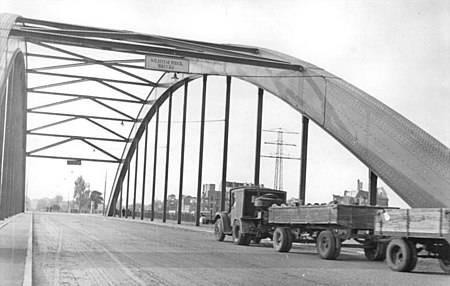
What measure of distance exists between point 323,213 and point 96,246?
647cm

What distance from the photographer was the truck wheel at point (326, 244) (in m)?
15.4


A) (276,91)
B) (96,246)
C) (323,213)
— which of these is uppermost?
(276,91)

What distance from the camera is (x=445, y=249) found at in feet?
41.2

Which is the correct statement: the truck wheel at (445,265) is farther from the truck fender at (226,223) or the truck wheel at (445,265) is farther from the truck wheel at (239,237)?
the truck fender at (226,223)

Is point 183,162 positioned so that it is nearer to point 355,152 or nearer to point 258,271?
point 355,152

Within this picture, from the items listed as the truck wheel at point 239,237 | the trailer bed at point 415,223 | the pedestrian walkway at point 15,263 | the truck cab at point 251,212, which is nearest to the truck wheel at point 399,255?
the trailer bed at point 415,223

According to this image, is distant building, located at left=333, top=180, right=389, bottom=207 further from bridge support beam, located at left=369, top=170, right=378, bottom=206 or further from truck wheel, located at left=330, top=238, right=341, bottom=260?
truck wheel, located at left=330, top=238, right=341, bottom=260

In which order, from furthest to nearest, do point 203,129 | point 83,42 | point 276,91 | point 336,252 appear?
1. point 203,129
2. point 276,91
3. point 83,42
4. point 336,252

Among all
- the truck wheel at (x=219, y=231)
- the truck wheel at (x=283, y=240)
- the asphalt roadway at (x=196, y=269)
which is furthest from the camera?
the truck wheel at (x=219, y=231)

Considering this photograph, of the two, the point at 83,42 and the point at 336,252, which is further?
the point at 83,42

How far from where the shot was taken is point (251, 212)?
2103 cm

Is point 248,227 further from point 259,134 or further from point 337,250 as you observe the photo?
point 259,134

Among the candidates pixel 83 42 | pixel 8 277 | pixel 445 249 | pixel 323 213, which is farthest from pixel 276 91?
pixel 8 277

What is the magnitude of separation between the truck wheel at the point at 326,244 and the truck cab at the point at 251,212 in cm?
452
